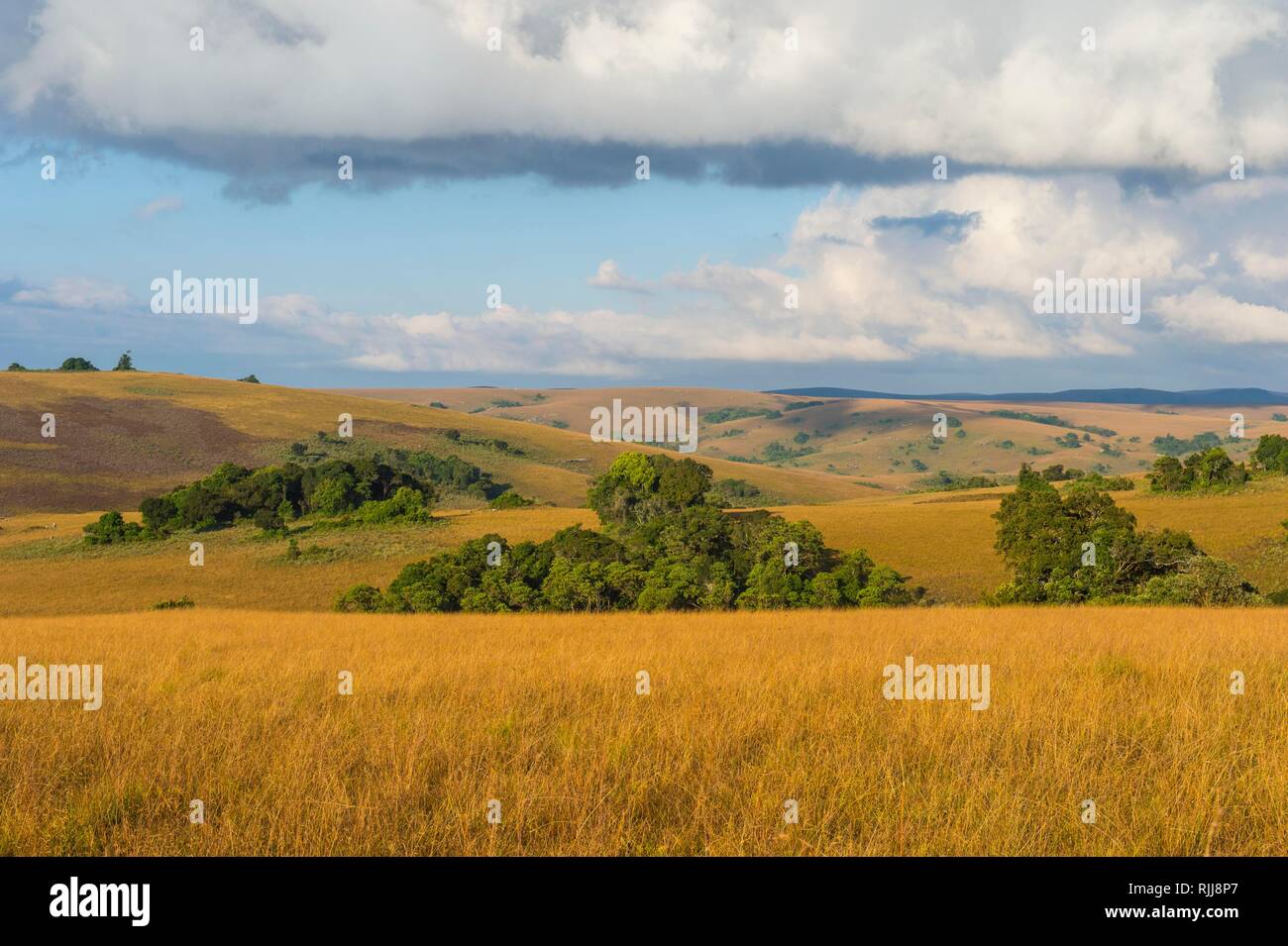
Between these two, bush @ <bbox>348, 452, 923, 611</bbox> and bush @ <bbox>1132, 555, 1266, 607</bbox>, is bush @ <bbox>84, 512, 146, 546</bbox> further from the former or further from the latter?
bush @ <bbox>1132, 555, 1266, 607</bbox>

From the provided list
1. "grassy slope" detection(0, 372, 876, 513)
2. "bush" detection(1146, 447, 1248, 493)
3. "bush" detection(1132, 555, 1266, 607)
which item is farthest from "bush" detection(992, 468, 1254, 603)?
"grassy slope" detection(0, 372, 876, 513)

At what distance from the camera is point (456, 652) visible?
42.7 ft

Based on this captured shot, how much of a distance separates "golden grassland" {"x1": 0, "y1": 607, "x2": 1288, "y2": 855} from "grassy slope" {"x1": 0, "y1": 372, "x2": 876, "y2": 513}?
99.9 meters

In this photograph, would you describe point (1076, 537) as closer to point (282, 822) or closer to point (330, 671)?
point (330, 671)

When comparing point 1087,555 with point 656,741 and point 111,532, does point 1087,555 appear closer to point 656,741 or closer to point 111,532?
point 656,741

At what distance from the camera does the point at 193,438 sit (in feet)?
420

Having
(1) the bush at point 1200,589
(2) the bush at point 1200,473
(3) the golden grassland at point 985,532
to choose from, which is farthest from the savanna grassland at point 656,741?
(2) the bush at point 1200,473

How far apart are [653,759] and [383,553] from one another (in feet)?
192

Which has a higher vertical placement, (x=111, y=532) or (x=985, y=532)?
(x=111, y=532)

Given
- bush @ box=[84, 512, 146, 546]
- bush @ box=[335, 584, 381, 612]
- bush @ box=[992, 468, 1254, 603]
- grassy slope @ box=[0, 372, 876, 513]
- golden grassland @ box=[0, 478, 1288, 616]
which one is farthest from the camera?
grassy slope @ box=[0, 372, 876, 513]

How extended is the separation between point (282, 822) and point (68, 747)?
8.87 feet

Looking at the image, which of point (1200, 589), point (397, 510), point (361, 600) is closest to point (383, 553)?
point (397, 510)

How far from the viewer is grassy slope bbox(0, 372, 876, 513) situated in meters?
104

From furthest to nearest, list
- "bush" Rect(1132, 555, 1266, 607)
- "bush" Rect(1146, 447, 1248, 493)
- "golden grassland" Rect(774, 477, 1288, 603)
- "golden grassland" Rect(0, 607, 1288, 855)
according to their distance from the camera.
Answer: "bush" Rect(1146, 447, 1248, 493)
"golden grassland" Rect(774, 477, 1288, 603)
"bush" Rect(1132, 555, 1266, 607)
"golden grassland" Rect(0, 607, 1288, 855)
